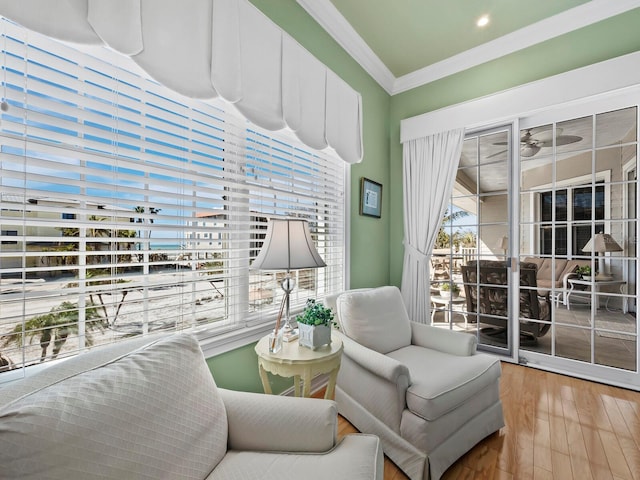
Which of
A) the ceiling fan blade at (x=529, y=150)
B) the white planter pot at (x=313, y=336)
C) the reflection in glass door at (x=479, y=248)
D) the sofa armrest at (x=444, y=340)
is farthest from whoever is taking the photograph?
the reflection in glass door at (x=479, y=248)

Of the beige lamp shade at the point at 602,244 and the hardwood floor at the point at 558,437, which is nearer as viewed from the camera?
the hardwood floor at the point at 558,437

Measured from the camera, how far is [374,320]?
1988 millimetres

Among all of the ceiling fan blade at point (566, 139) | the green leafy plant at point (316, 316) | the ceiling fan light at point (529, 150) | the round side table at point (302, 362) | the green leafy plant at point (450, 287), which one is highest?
the ceiling fan blade at point (566, 139)

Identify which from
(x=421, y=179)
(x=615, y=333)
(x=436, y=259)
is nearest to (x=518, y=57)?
(x=421, y=179)

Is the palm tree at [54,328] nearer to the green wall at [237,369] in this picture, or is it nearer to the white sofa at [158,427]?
the white sofa at [158,427]

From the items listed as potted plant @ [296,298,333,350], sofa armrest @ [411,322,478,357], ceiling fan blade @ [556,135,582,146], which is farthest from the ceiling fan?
potted plant @ [296,298,333,350]

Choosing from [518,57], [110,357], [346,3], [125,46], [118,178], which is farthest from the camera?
[518,57]

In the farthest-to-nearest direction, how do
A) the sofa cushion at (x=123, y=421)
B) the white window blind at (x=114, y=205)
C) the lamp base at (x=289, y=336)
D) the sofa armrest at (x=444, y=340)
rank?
the sofa armrest at (x=444, y=340) < the lamp base at (x=289, y=336) < the white window blind at (x=114, y=205) < the sofa cushion at (x=123, y=421)

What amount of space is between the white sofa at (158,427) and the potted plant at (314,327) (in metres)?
0.39

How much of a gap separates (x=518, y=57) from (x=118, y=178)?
3163 millimetres

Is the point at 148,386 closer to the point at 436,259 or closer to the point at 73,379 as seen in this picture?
the point at 73,379

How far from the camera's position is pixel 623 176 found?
7.50 ft

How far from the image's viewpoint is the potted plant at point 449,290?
117 inches

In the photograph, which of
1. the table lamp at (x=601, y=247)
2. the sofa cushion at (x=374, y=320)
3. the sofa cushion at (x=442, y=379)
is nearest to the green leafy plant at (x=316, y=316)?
the sofa cushion at (x=374, y=320)
